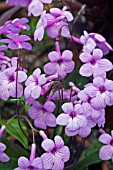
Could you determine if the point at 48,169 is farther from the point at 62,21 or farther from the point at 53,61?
the point at 62,21

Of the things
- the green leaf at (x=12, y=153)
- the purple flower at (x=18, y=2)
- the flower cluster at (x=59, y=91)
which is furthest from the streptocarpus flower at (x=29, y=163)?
the purple flower at (x=18, y=2)

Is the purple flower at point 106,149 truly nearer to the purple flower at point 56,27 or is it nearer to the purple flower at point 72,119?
the purple flower at point 72,119

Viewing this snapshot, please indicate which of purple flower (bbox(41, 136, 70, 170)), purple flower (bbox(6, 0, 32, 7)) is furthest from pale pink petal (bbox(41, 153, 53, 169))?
purple flower (bbox(6, 0, 32, 7))

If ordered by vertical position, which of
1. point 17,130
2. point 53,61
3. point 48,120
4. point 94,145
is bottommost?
point 94,145

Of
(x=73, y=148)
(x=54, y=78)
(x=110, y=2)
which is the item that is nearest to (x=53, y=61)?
(x=54, y=78)

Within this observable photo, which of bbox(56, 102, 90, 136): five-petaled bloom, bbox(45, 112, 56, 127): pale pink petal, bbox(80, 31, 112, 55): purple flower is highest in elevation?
bbox(80, 31, 112, 55): purple flower

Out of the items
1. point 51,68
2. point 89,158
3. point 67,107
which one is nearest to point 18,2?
point 51,68

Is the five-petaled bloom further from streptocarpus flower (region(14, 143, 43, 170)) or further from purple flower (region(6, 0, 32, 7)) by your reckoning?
purple flower (region(6, 0, 32, 7))
